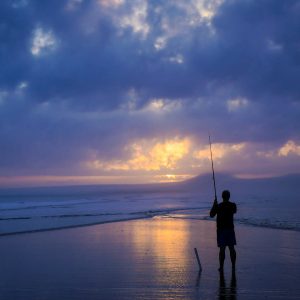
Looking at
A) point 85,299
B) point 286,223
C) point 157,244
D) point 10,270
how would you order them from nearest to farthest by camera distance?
point 85,299, point 10,270, point 157,244, point 286,223

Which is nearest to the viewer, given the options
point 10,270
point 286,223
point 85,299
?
point 85,299

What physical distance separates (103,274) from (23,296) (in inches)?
79.0

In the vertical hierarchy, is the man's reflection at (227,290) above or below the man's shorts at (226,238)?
below

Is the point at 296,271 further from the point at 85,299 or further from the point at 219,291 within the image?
the point at 85,299

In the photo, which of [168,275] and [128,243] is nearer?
[168,275]

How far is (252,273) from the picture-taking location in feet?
27.6

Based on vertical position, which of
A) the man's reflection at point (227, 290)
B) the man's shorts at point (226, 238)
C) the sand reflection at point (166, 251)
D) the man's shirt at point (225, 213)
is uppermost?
the man's shirt at point (225, 213)

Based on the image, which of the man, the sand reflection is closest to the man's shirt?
the man

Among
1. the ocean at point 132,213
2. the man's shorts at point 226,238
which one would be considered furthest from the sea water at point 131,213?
the man's shorts at point 226,238

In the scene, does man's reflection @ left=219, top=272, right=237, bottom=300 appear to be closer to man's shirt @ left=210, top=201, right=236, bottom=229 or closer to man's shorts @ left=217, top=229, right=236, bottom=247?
man's shorts @ left=217, top=229, right=236, bottom=247

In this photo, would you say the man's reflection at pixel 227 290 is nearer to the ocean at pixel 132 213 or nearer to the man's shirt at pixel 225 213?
the man's shirt at pixel 225 213

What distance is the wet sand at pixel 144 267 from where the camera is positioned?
704 cm

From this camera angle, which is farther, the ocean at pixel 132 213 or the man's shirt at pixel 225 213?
the ocean at pixel 132 213

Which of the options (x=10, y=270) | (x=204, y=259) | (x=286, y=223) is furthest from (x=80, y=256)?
(x=286, y=223)
